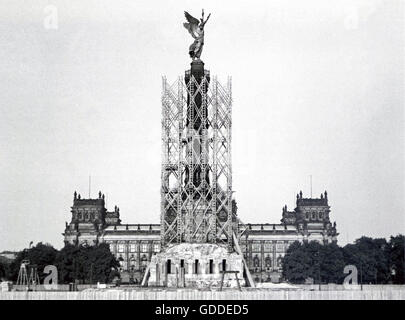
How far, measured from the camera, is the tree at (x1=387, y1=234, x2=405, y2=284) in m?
85.9

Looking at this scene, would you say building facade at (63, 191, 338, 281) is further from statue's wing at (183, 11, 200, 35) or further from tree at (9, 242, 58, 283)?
statue's wing at (183, 11, 200, 35)

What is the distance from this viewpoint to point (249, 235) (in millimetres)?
129750

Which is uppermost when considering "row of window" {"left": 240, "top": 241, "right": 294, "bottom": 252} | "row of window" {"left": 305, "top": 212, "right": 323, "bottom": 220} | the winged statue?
the winged statue

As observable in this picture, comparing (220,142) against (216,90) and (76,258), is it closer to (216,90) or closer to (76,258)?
(216,90)

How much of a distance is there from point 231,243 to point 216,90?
A: 15.6m

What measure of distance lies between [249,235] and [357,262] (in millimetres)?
41153

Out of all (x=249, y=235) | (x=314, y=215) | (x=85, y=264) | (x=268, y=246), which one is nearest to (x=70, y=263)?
(x=85, y=264)

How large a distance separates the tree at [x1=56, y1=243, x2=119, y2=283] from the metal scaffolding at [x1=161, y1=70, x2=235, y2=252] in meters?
20.9

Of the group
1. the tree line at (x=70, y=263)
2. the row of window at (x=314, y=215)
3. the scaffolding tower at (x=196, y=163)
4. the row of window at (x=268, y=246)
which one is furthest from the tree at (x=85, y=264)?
the row of window at (x=314, y=215)

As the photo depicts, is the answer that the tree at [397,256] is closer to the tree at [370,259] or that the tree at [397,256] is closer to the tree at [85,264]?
the tree at [370,259]

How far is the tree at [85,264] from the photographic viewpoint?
87.8m

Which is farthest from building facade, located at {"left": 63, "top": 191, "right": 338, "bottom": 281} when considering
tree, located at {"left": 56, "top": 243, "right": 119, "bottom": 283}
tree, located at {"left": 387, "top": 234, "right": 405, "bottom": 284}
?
tree, located at {"left": 387, "top": 234, "right": 405, "bottom": 284}
